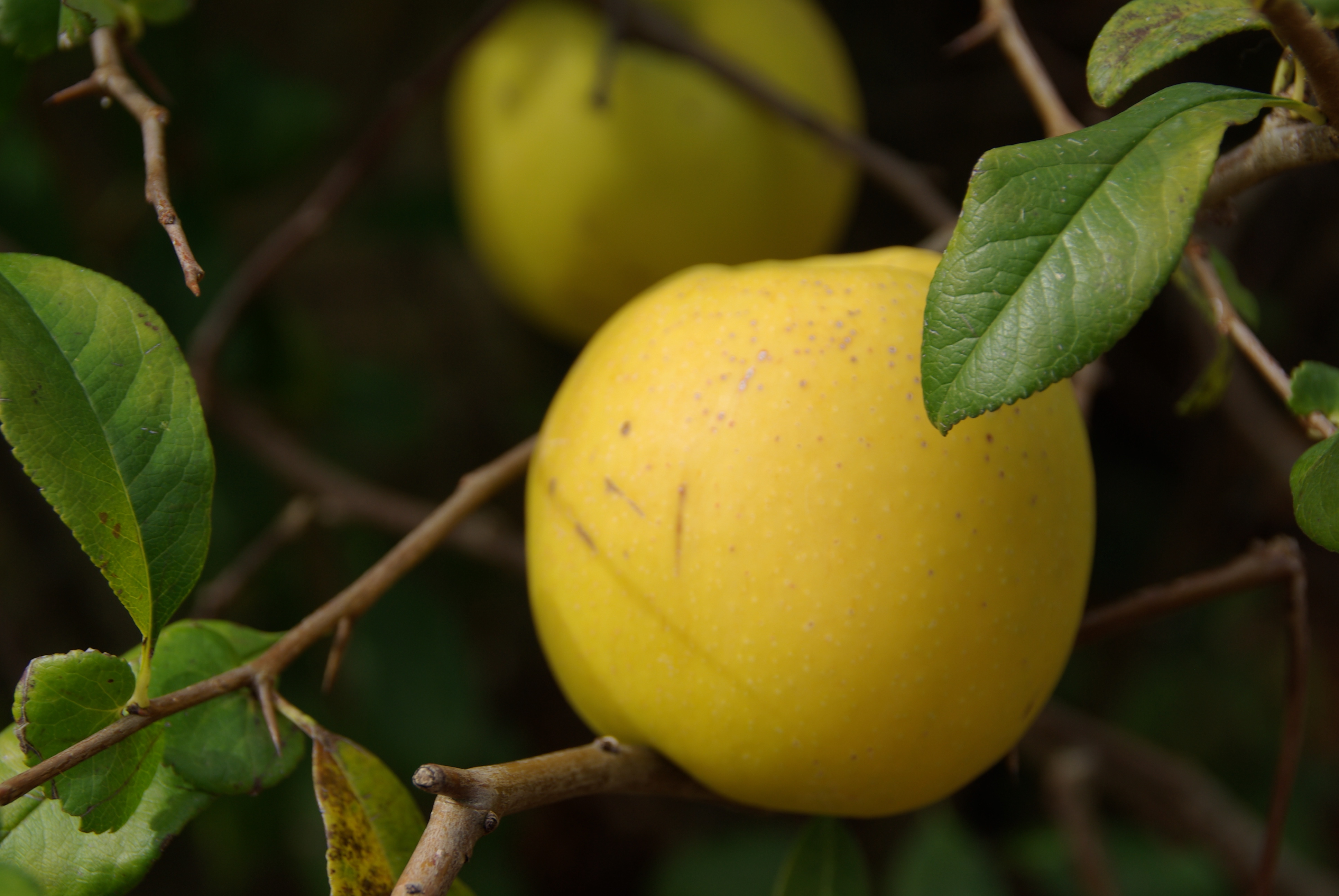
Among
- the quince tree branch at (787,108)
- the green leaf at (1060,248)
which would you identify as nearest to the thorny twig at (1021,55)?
the quince tree branch at (787,108)

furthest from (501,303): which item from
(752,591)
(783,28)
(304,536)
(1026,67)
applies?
(752,591)

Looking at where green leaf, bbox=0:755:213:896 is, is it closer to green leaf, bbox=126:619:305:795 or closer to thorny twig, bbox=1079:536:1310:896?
green leaf, bbox=126:619:305:795

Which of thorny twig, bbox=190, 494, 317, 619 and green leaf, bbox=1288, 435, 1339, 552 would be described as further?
thorny twig, bbox=190, 494, 317, 619

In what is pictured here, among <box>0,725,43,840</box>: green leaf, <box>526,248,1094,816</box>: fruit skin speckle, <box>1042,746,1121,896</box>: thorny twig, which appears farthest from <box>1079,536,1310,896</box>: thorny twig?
<box>0,725,43,840</box>: green leaf

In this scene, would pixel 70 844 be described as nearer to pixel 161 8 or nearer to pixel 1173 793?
pixel 161 8

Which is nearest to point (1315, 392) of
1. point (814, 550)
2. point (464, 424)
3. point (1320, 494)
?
point (1320, 494)
